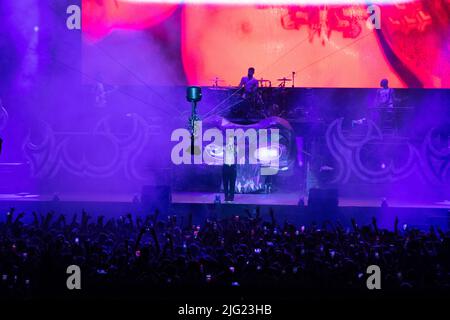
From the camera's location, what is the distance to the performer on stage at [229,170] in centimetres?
867

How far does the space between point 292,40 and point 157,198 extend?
522cm

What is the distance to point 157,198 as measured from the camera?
7.19m

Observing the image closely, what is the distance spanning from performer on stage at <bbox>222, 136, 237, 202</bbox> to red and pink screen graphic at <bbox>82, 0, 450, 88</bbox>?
2511 mm

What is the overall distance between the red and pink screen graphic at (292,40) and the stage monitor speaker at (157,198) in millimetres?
4397

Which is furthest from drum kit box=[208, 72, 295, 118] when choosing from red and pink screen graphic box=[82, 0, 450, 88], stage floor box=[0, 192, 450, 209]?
stage floor box=[0, 192, 450, 209]

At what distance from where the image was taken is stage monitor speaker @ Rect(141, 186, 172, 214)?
7.17 meters

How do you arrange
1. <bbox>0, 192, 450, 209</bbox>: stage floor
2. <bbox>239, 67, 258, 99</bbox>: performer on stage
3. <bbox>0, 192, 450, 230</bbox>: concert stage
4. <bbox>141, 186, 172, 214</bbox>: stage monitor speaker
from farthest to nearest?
<bbox>239, 67, 258, 99</bbox>: performer on stage < <bbox>0, 192, 450, 209</bbox>: stage floor < <bbox>0, 192, 450, 230</bbox>: concert stage < <bbox>141, 186, 172, 214</bbox>: stage monitor speaker

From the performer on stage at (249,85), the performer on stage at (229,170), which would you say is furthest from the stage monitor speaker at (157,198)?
the performer on stage at (249,85)

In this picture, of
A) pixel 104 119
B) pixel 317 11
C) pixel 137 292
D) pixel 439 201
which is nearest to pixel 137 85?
pixel 104 119

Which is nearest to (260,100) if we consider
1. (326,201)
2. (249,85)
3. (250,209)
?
(249,85)

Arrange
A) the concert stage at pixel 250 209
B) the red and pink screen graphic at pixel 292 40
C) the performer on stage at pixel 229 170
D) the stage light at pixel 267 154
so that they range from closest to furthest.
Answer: the concert stage at pixel 250 209
the performer on stage at pixel 229 170
the stage light at pixel 267 154
the red and pink screen graphic at pixel 292 40

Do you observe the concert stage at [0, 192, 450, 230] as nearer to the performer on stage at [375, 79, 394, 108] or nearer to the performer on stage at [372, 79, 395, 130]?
the performer on stage at [372, 79, 395, 130]

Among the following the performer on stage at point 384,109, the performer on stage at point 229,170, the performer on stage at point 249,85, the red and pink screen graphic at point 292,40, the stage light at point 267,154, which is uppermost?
the red and pink screen graphic at point 292,40

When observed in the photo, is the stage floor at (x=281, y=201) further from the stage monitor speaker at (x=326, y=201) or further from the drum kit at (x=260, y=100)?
the drum kit at (x=260, y=100)
